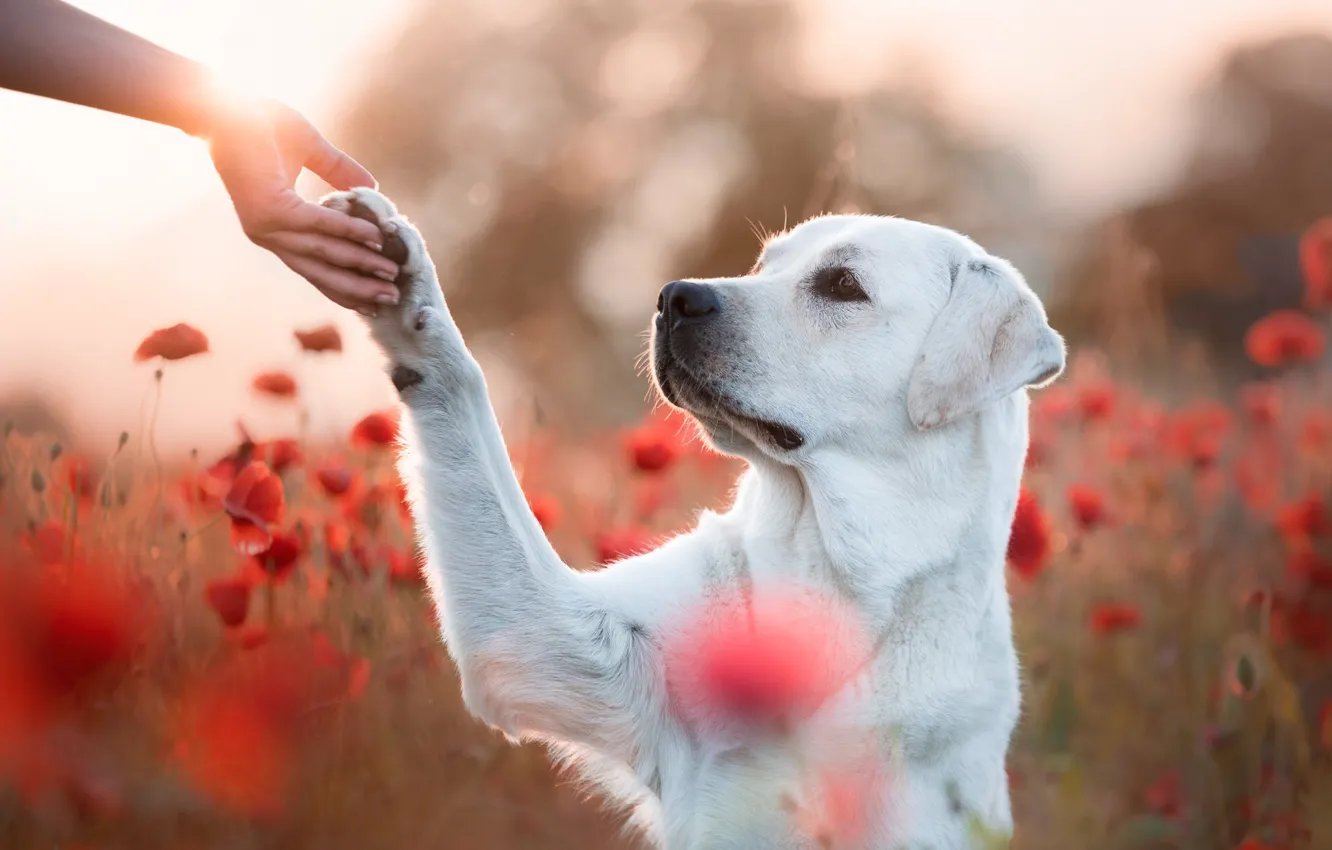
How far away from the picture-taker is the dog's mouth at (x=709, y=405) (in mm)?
2801

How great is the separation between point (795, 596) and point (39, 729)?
1.47 m

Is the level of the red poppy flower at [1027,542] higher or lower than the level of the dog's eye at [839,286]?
lower

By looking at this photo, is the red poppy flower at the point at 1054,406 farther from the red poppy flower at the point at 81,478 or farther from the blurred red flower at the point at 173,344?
the red poppy flower at the point at 81,478

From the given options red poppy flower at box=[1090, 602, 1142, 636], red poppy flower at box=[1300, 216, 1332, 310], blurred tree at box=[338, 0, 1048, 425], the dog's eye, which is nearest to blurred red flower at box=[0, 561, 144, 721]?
the dog's eye

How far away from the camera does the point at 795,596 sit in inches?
110

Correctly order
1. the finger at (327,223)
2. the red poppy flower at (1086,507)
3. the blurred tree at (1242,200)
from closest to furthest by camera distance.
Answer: the finger at (327,223), the red poppy flower at (1086,507), the blurred tree at (1242,200)

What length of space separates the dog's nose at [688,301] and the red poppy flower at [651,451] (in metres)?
0.46

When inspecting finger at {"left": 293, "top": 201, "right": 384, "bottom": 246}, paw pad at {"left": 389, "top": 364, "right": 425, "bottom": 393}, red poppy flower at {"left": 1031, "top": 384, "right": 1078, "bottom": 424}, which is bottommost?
red poppy flower at {"left": 1031, "top": 384, "right": 1078, "bottom": 424}

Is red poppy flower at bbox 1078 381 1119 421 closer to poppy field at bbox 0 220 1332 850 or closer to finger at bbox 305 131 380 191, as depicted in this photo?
poppy field at bbox 0 220 1332 850

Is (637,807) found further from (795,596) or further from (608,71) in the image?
(608,71)

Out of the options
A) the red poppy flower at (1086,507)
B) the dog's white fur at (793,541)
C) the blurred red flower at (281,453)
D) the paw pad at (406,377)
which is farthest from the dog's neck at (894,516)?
the blurred red flower at (281,453)

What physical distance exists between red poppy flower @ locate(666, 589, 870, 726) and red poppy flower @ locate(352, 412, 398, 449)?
81cm

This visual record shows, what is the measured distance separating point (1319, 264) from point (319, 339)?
102 inches

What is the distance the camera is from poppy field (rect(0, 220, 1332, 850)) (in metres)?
2.58
